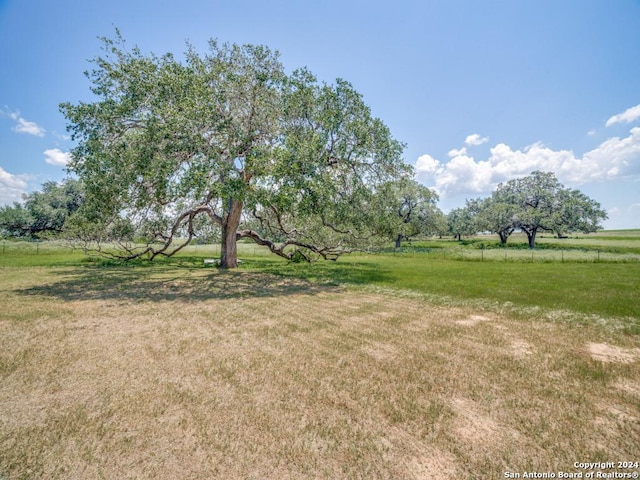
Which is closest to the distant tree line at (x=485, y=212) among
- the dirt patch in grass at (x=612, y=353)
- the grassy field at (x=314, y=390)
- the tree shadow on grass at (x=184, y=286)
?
the tree shadow on grass at (x=184, y=286)

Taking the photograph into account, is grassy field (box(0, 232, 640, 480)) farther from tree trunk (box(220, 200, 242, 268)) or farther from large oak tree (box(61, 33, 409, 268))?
tree trunk (box(220, 200, 242, 268))

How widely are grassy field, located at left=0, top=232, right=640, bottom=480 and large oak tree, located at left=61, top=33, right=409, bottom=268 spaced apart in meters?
6.35

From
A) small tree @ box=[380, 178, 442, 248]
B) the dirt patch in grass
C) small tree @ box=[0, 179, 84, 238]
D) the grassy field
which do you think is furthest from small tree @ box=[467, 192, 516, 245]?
small tree @ box=[0, 179, 84, 238]

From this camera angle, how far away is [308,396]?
14.7 feet

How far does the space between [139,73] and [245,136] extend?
262 inches

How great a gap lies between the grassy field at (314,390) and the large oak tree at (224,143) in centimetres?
635

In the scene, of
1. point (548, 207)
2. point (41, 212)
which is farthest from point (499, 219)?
point (41, 212)

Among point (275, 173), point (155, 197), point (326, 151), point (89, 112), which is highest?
point (89, 112)

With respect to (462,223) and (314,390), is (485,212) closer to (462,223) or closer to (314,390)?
(462,223)

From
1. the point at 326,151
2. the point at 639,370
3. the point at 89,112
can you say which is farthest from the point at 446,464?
the point at 89,112

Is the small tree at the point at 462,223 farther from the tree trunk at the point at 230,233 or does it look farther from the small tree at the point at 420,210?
the tree trunk at the point at 230,233

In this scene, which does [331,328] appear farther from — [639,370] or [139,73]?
[139,73]

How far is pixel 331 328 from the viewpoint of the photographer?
793 cm

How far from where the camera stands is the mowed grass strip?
10.6 feet
